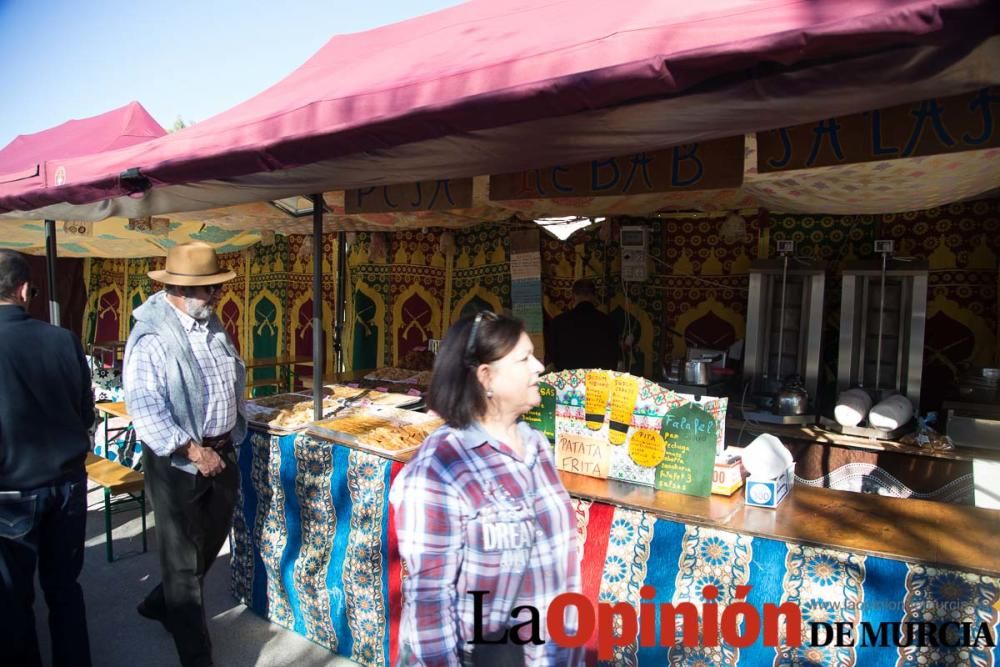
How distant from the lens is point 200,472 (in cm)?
311

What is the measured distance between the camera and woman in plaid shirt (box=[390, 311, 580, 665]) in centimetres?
158

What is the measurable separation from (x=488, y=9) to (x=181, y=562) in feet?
10.7

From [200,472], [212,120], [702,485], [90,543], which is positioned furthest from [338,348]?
[702,485]

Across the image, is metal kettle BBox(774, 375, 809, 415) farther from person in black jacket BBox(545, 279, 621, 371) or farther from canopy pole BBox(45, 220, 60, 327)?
canopy pole BBox(45, 220, 60, 327)

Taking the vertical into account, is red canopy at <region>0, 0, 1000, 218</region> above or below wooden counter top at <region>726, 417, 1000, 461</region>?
above

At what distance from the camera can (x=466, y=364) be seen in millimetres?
1766

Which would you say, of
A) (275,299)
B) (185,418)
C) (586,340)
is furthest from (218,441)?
(275,299)

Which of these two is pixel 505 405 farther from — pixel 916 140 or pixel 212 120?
pixel 212 120

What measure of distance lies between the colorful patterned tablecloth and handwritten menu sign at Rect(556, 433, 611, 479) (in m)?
0.25

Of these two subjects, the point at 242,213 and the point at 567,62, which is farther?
the point at 242,213

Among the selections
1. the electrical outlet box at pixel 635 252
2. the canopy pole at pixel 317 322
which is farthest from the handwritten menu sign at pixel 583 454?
the electrical outlet box at pixel 635 252

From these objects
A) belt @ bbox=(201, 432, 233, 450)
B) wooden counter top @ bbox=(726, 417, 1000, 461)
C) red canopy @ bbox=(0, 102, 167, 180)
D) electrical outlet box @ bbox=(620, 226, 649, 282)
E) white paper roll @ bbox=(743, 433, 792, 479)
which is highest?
red canopy @ bbox=(0, 102, 167, 180)

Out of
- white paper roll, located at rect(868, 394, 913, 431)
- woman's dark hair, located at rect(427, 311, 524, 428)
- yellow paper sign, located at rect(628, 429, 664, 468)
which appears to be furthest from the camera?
white paper roll, located at rect(868, 394, 913, 431)

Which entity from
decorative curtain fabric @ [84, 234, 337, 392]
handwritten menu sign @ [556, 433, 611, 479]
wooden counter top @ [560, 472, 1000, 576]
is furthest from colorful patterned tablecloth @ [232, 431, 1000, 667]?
decorative curtain fabric @ [84, 234, 337, 392]
